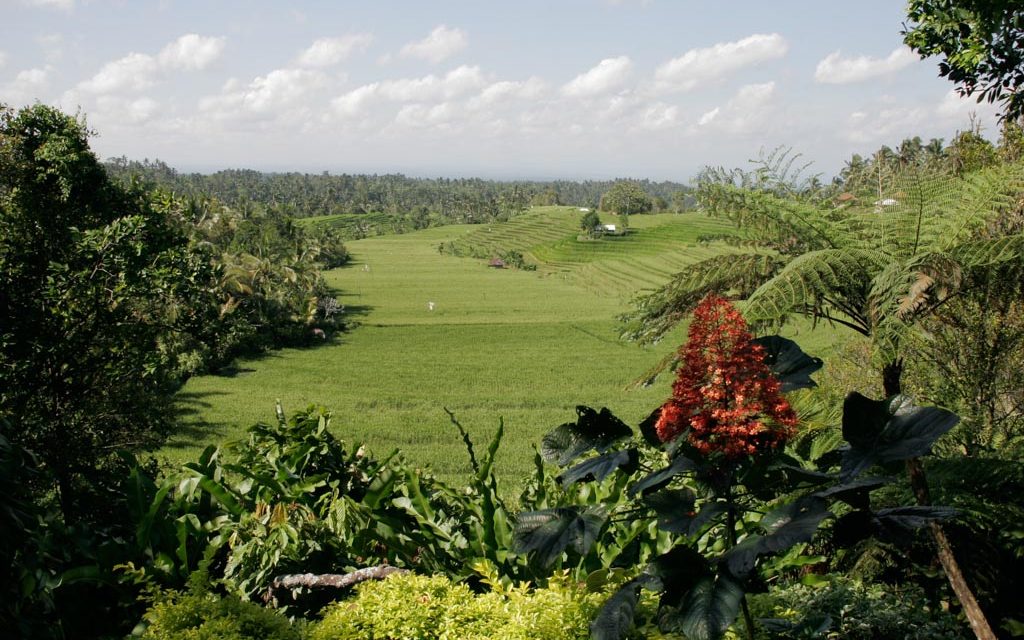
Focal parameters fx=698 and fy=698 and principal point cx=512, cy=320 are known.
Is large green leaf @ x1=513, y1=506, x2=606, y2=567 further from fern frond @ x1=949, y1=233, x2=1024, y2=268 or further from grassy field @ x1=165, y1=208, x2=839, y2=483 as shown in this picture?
fern frond @ x1=949, y1=233, x2=1024, y2=268

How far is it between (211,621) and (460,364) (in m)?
28.7

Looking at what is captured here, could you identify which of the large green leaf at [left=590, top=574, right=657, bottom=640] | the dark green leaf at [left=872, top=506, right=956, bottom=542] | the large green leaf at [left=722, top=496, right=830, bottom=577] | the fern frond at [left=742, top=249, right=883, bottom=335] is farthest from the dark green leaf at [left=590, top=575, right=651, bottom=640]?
the fern frond at [left=742, top=249, right=883, bottom=335]

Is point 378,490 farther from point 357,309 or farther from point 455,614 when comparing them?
point 357,309

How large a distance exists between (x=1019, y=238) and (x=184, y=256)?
7230 mm

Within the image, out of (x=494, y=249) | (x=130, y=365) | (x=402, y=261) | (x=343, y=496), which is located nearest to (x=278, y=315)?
(x=130, y=365)

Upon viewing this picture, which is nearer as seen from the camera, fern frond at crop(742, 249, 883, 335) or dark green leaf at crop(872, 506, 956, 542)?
dark green leaf at crop(872, 506, 956, 542)

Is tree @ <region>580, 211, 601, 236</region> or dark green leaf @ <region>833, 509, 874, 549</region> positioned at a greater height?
tree @ <region>580, 211, 601, 236</region>

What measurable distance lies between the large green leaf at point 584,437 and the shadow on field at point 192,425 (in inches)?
670

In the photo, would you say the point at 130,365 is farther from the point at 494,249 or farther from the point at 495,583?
the point at 494,249

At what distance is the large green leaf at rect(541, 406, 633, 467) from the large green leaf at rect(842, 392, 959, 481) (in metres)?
0.52

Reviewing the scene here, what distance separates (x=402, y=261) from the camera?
71250 mm

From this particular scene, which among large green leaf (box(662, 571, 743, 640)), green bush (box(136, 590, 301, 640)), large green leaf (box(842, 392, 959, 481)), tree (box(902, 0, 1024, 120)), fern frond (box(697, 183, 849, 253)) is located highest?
tree (box(902, 0, 1024, 120))

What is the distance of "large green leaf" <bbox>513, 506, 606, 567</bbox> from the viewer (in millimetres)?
1573

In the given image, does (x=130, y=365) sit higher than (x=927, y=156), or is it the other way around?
(x=927, y=156)
